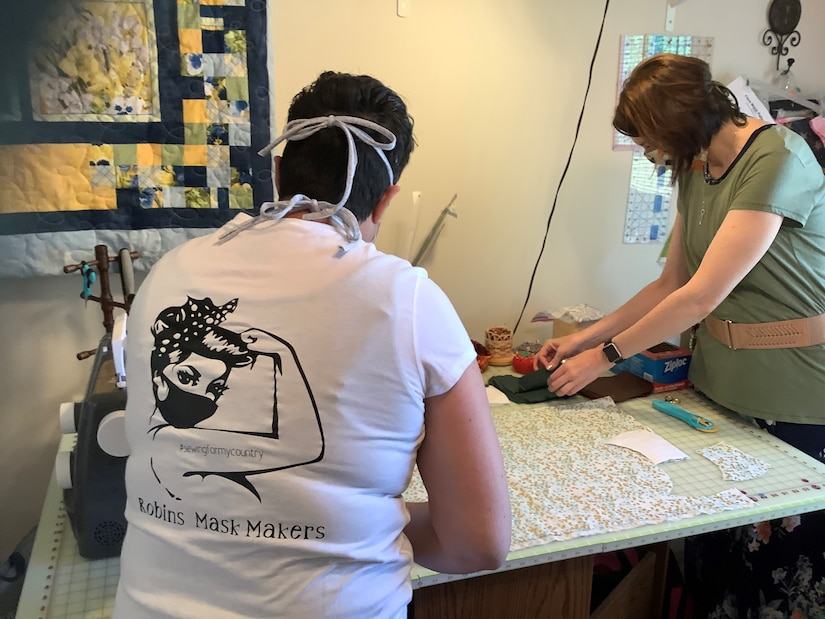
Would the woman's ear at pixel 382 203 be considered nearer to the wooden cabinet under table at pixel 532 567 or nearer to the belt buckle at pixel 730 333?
the wooden cabinet under table at pixel 532 567

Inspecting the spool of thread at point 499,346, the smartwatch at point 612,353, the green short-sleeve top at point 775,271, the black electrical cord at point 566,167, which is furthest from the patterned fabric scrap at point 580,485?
the black electrical cord at point 566,167

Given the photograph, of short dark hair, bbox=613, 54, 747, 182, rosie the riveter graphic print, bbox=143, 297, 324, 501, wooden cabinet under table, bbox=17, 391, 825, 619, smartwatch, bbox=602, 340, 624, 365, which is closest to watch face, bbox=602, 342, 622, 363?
smartwatch, bbox=602, 340, 624, 365

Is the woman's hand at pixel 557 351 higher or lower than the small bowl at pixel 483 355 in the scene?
higher

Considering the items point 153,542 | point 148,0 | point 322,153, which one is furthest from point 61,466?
point 148,0

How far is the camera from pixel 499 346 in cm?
196

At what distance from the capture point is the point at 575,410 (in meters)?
1.66

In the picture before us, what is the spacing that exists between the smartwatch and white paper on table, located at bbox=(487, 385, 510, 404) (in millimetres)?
274

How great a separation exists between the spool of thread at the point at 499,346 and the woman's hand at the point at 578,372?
298 millimetres

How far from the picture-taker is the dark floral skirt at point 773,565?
4.79 feet

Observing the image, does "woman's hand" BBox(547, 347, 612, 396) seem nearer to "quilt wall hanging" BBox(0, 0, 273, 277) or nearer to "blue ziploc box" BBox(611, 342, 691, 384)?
"blue ziploc box" BBox(611, 342, 691, 384)

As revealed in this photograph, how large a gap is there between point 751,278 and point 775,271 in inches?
2.0

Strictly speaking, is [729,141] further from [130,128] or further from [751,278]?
[130,128]

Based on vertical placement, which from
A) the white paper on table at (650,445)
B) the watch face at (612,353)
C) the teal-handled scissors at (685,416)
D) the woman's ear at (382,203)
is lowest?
the white paper on table at (650,445)

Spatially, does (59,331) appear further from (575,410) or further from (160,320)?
(575,410)
